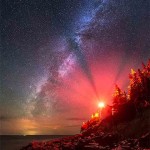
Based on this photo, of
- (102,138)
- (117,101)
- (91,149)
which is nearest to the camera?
(91,149)

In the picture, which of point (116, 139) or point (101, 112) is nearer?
point (116, 139)

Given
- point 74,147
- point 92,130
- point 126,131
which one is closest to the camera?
point 74,147

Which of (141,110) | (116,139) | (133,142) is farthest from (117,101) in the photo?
(133,142)

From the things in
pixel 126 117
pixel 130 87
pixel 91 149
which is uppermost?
pixel 130 87

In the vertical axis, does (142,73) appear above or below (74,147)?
above

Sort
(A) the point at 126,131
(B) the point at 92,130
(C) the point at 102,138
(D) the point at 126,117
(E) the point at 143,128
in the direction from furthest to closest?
(B) the point at 92,130, (D) the point at 126,117, (A) the point at 126,131, (E) the point at 143,128, (C) the point at 102,138

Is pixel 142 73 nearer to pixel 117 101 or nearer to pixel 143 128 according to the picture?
pixel 117 101

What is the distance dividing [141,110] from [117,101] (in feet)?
39.4

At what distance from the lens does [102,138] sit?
29.1m

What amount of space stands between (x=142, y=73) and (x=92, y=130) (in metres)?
15.2

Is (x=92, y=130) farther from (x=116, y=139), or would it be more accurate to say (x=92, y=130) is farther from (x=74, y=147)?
(x=74, y=147)

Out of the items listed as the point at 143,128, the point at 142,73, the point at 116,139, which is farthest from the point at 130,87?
the point at 116,139

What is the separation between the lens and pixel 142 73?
49000 mm

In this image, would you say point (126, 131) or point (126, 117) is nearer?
point (126, 131)
